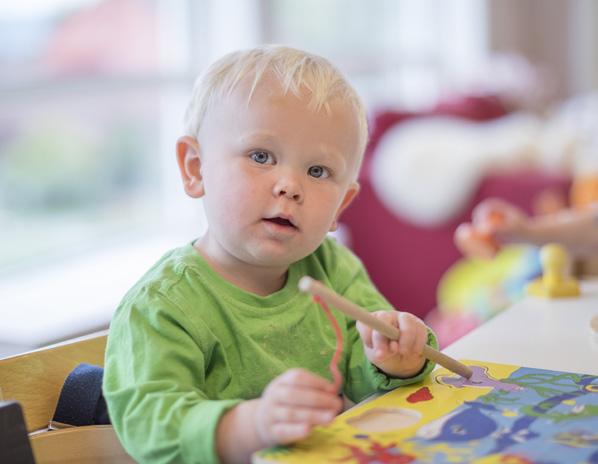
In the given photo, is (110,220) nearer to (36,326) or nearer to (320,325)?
(36,326)

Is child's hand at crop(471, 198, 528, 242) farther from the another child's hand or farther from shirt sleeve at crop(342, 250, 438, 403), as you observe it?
shirt sleeve at crop(342, 250, 438, 403)

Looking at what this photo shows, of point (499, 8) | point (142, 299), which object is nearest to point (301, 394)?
point (142, 299)

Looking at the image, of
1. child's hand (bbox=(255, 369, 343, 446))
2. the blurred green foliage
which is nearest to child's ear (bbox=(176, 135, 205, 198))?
child's hand (bbox=(255, 369, 343, 446))

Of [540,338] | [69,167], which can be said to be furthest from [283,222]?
[69,167]

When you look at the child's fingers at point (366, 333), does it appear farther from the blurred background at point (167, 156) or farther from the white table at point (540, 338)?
the blurred background at point (167, 156)

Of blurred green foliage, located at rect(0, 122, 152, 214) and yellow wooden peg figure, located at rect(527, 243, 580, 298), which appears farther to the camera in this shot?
blurred green foliage, located at rect(0, 122, 152, 214)

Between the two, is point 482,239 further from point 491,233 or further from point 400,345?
point 400,345

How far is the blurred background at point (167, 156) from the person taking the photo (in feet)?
9.37

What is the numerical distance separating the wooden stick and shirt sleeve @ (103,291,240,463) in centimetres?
11

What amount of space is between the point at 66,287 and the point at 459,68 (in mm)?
2640

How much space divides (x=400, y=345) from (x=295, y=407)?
20 cm

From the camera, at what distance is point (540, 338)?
1063 mm

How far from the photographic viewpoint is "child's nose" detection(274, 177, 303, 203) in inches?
33.2

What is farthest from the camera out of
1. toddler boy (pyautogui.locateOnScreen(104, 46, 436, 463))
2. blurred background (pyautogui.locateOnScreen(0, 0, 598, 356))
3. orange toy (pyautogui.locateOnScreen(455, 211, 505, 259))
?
blurred background (pyautogui.locateOnScreen(0, 0, 598, 356))
